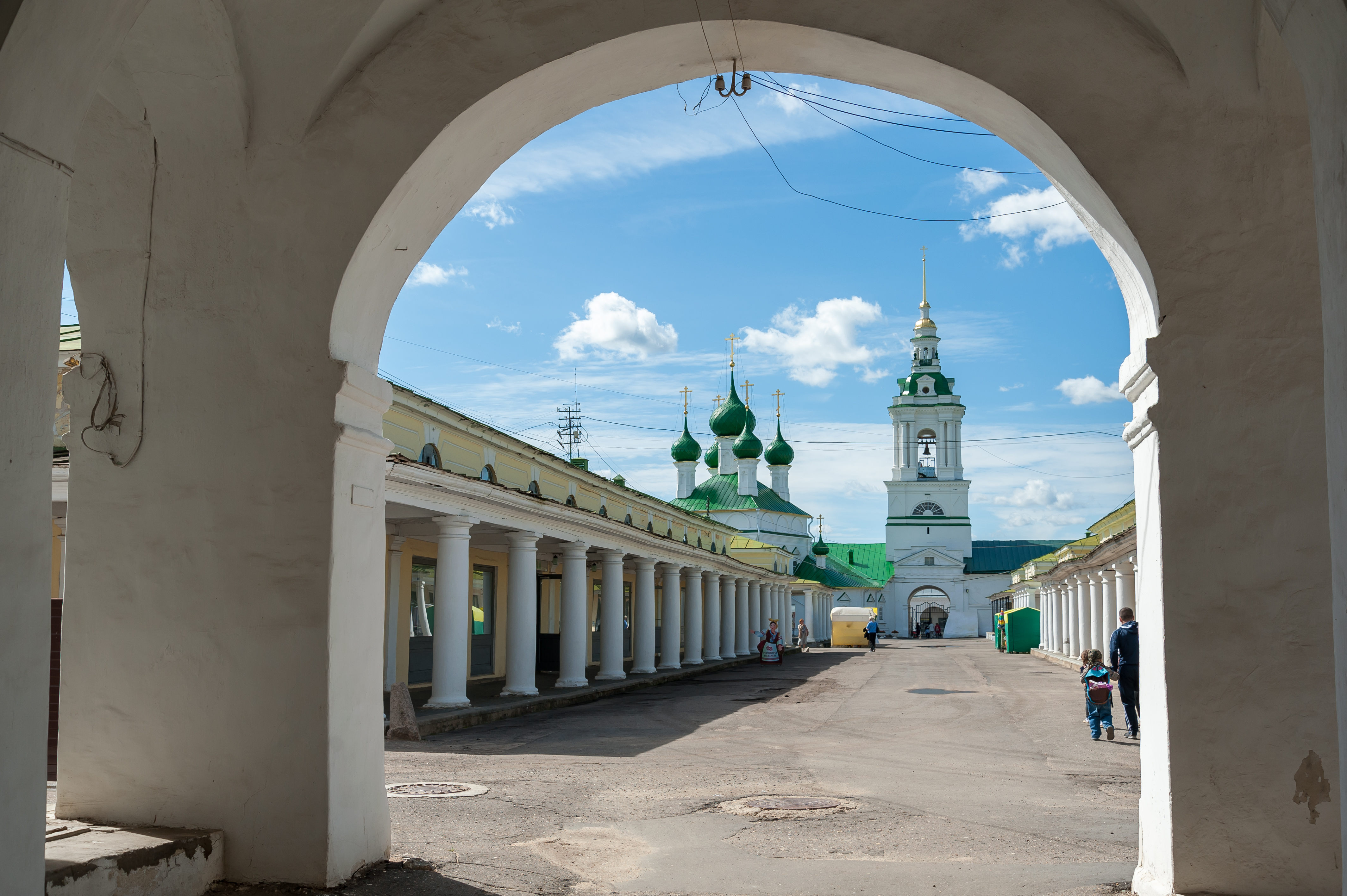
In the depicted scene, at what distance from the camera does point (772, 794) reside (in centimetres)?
896

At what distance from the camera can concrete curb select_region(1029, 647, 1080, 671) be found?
34344mm

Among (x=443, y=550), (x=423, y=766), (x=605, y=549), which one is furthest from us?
(x=605, y=549)

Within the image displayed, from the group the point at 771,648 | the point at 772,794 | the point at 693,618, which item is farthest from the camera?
the point at 771,648

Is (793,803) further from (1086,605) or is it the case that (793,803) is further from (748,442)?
(748,442)

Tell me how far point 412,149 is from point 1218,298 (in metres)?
3.80

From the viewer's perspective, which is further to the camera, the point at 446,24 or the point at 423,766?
the point at 423,766

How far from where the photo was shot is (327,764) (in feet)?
17.1

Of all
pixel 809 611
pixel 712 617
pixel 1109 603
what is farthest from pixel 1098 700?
pixel 809 611

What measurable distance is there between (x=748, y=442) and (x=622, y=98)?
Answer: 72763 millimetres

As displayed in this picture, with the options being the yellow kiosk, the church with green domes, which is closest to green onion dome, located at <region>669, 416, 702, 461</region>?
the church with green domes

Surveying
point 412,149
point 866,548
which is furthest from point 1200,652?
point 866,548

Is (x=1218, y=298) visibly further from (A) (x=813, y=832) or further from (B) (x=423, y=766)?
(B) (x=423, y=766)

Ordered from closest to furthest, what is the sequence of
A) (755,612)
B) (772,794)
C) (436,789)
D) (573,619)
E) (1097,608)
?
1. (772,794)
2. (436,789)
3. (573,619)
4. (1097,608)
5. (755,612)

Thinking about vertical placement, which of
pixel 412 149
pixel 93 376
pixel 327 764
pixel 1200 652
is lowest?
pixel 327 764
